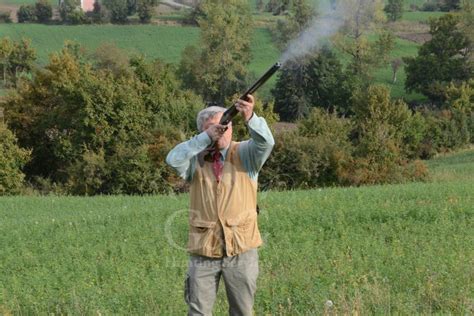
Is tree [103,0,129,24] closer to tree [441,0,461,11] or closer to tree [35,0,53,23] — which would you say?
tree [35,0,53,23]

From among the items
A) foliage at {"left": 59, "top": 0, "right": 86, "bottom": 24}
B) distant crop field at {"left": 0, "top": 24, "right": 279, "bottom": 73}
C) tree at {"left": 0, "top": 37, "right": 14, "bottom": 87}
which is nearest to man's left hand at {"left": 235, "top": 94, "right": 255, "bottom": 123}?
tree at {"left": 0, "top": 37, "right": 14, "bottom": 87}

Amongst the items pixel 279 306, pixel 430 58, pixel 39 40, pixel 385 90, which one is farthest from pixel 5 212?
pixel 39 40

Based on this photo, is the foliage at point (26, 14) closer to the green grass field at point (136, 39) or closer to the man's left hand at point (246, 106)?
the green grass field at point (136, 39)

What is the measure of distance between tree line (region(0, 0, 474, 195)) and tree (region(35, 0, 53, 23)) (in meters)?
40.2

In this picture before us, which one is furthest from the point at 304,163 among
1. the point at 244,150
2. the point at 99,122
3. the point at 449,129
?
the point at 244,150

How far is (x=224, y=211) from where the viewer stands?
4879mm

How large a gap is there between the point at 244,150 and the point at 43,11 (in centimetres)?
8357

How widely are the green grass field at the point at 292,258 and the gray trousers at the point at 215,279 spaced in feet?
3.46

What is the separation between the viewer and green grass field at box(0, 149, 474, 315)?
6.48 metres

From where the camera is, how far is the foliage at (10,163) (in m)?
31.2

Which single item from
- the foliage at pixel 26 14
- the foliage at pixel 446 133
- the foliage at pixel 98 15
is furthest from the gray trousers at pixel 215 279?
the foliage at pixel 26 14

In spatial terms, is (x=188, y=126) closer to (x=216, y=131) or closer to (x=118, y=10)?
(x=216, y=131)

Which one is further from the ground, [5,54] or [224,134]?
[224,134]

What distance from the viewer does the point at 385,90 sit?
116ft
